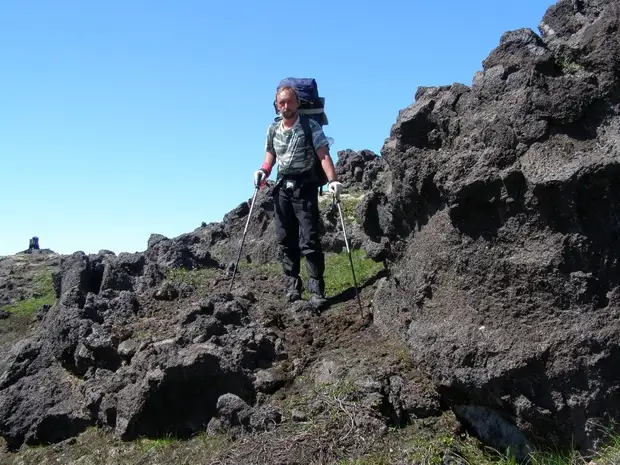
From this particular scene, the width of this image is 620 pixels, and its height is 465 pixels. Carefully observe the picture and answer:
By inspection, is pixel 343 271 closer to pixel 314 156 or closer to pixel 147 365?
pixel 314 156

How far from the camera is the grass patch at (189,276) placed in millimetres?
10128

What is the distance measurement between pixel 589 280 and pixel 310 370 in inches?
120

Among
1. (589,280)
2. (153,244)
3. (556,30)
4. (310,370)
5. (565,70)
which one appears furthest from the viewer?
(153,244)

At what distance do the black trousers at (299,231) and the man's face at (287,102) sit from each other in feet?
3.04

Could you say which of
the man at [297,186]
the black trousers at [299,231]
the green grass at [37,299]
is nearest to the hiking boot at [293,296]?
the man at [297,186]

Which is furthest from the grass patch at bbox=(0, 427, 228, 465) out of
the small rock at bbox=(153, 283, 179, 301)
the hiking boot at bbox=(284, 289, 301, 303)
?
the hiking boot at bbox=(284, 289, 301, 303)

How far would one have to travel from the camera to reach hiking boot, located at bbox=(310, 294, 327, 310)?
8789mm

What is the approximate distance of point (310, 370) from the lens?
7.39 metres

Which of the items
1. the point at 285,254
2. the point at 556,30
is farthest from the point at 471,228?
the point at 285,254

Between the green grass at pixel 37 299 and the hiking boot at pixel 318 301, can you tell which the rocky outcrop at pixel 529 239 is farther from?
the green grass at pixel 37 299

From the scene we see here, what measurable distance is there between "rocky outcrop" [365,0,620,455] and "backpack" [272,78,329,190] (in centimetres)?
242

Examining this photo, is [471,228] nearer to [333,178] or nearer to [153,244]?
[333,178]

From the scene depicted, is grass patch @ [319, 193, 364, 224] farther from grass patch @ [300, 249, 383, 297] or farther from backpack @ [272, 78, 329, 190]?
backpack @ [272, 78, 329, 190]

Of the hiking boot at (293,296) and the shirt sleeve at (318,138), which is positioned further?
the hiking boot at (293,296)
